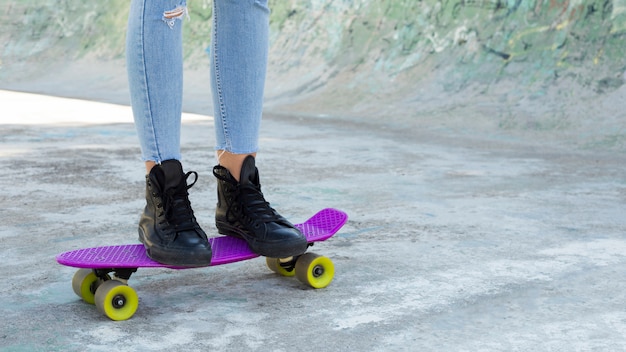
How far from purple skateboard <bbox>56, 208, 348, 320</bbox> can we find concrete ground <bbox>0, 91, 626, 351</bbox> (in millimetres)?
31

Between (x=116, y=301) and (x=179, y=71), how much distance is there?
44cm

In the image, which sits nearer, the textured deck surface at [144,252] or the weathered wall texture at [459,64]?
the textured deck surface at [144,252]

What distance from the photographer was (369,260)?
1849 millimetres

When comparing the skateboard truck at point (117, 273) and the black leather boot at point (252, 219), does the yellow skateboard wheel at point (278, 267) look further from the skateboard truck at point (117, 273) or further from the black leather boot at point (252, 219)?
the skateboard truck at point (117, 273)

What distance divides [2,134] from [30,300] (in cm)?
308

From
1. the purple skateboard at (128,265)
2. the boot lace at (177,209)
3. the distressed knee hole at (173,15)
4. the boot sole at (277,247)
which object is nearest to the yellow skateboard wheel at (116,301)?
the purple skateboard at (128,265)

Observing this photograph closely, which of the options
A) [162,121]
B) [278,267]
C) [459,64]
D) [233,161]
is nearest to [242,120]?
[233,161]

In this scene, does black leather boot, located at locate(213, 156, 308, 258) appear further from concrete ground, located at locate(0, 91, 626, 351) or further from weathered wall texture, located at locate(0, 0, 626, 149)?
weathered wall texture, located at locate(0, 0, 626, 149)

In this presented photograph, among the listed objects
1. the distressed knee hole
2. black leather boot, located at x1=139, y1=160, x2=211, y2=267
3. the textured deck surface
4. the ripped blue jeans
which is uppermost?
the distressed knee hole

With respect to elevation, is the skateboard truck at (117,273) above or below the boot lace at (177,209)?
below

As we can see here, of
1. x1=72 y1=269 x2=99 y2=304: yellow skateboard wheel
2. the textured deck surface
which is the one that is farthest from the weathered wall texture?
x1=72 y1=269 x2=99 y2=304: yellow skateboard wheel

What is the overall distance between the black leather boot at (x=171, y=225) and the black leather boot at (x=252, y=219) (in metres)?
0.11

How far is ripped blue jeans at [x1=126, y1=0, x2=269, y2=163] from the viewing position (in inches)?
59.0

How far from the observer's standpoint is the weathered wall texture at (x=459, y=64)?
492cm
